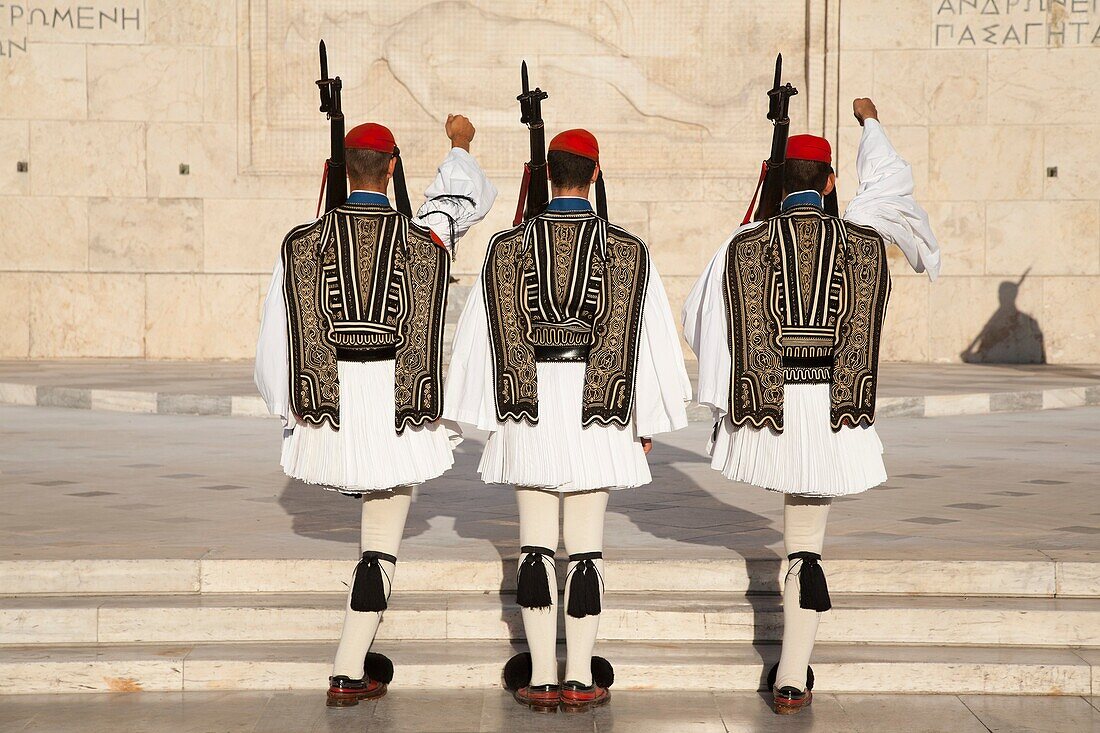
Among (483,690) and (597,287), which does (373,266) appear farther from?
(483,690)

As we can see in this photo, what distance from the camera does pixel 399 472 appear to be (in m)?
4.38

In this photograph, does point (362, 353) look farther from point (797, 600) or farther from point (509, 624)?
point (797, 600)

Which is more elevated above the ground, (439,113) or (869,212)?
(439,113)

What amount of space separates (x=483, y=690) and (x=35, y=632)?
62.7 inches

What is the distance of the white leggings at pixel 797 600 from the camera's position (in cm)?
437

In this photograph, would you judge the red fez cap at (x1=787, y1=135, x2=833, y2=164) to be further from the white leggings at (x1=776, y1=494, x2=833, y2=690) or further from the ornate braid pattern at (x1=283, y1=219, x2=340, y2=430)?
the ornate braid pattern at (x1=283, y1=219, x2=340, y2=430)

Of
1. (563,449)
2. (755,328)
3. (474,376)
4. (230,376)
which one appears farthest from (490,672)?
(230,376)

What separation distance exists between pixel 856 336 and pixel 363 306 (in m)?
1.55

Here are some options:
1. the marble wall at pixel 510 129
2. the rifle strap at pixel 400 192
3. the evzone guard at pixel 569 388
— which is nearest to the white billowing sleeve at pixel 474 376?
the evzone guard at pixel 569 388

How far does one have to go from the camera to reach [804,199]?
4.48 metres

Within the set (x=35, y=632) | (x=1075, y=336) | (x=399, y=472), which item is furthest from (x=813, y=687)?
(x=1075, y=336)

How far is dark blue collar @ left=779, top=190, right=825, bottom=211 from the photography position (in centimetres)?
447

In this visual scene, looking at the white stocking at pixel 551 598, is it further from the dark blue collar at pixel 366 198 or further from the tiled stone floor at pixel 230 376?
the tiled stone floor at pixel 230 376

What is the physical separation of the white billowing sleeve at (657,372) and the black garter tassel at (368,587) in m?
0.94
